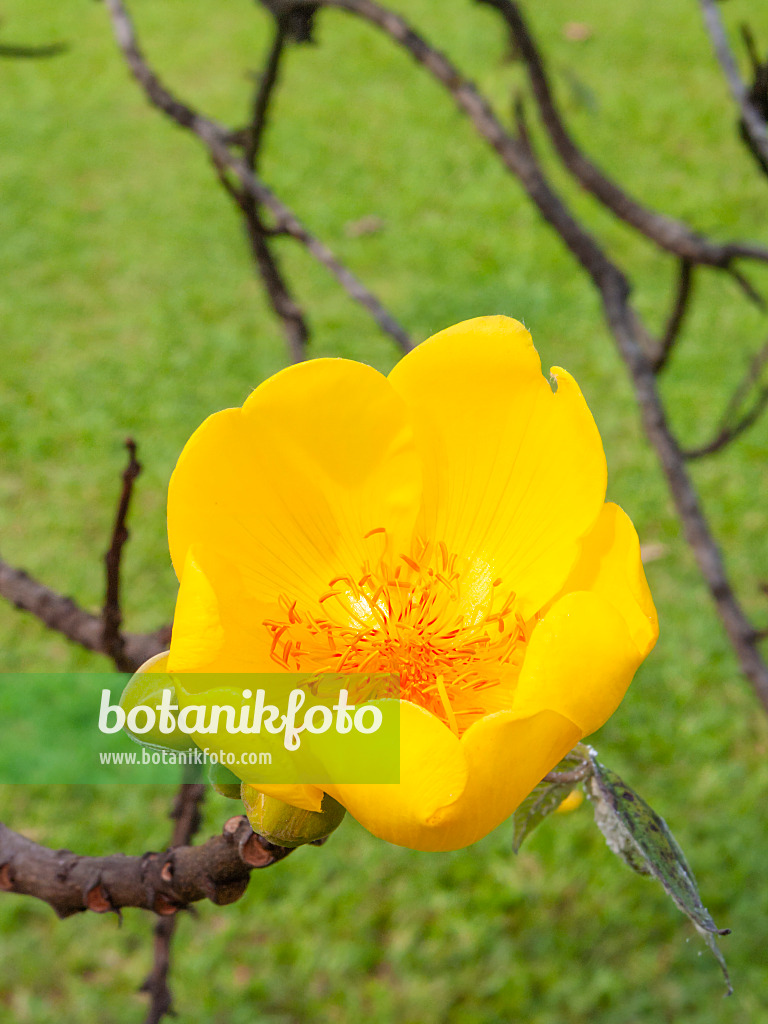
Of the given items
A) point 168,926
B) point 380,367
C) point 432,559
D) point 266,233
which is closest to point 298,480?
point 432,559

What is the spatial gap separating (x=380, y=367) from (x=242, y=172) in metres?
2.95

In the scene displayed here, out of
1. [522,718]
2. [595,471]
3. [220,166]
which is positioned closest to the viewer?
[522,718]

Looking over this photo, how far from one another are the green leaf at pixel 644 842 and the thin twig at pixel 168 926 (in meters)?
0.54

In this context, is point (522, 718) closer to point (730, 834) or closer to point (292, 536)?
point (292, 536)

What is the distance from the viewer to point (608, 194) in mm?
1541

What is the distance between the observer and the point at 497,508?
708 millimetres

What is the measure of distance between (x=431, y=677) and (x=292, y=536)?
14 cm

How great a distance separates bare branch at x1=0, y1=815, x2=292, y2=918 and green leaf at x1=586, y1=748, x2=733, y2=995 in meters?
0.21

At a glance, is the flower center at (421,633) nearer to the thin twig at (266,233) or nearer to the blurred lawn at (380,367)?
the thin twig at (266,233)

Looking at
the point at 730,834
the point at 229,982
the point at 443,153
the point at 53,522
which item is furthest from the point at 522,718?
the point at 443,153

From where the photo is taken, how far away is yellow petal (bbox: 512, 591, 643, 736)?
1.74 feet

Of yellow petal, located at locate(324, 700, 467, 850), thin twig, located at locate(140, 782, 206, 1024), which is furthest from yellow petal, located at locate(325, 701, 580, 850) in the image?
thin twig, located at locate(140, 782, 206, 1024)

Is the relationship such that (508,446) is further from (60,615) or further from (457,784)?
(60,615)

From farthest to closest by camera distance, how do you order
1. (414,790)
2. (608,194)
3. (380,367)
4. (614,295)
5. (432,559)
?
(380,367) < (608,194) < (614,295) < (432,559) < (414,790)
